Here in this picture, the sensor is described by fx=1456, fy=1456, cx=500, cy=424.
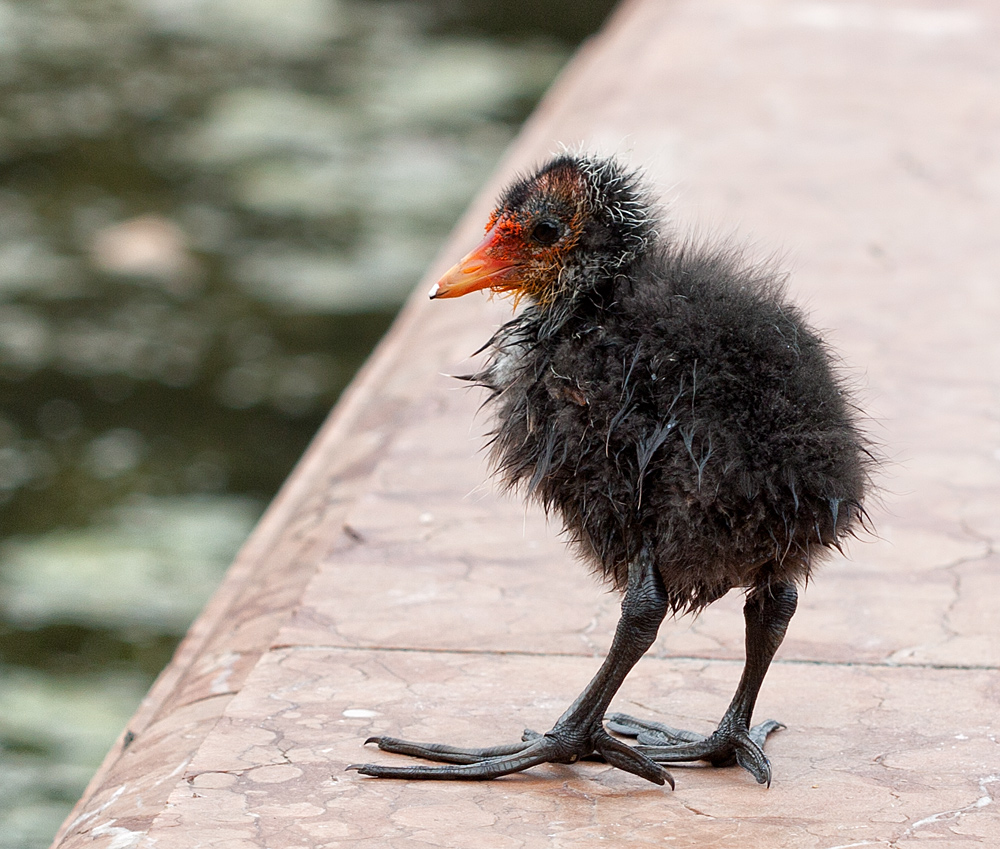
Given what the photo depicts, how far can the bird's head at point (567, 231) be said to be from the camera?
299 cm

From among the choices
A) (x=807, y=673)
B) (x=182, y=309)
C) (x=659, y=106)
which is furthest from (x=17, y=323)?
(x=807, y=673)

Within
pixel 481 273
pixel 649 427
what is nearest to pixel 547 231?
pixel 481 273

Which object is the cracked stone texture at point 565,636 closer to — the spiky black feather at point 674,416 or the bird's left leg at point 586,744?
the bird's left leg at point 586,744

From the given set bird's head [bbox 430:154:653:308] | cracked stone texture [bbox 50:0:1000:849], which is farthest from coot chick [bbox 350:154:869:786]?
cracked stone texture [bbox 50:0:1000:849]

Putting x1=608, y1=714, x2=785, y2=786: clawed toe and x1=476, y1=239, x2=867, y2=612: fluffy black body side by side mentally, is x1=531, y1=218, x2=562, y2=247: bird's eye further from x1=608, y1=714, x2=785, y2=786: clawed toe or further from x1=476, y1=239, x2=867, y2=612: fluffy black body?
x1=608, y1=714, x2=785, y2=786: clawed toe

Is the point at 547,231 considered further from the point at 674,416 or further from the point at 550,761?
the point at 550,761

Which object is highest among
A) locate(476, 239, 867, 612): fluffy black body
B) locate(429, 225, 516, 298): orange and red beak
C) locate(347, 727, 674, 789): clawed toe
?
locate(429, 225, 516, 298): orange and red beak

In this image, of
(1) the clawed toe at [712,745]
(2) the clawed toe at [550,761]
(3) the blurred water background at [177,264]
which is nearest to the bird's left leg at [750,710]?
(1) the clawed toe at [712,745]

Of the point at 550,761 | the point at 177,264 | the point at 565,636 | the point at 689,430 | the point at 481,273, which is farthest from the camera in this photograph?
the point at 177,264

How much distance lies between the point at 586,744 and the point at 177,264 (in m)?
7.38

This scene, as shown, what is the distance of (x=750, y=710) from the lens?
307 cm

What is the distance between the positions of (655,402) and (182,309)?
664 centimetres

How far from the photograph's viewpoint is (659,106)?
8414mm

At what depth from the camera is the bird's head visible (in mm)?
2988
